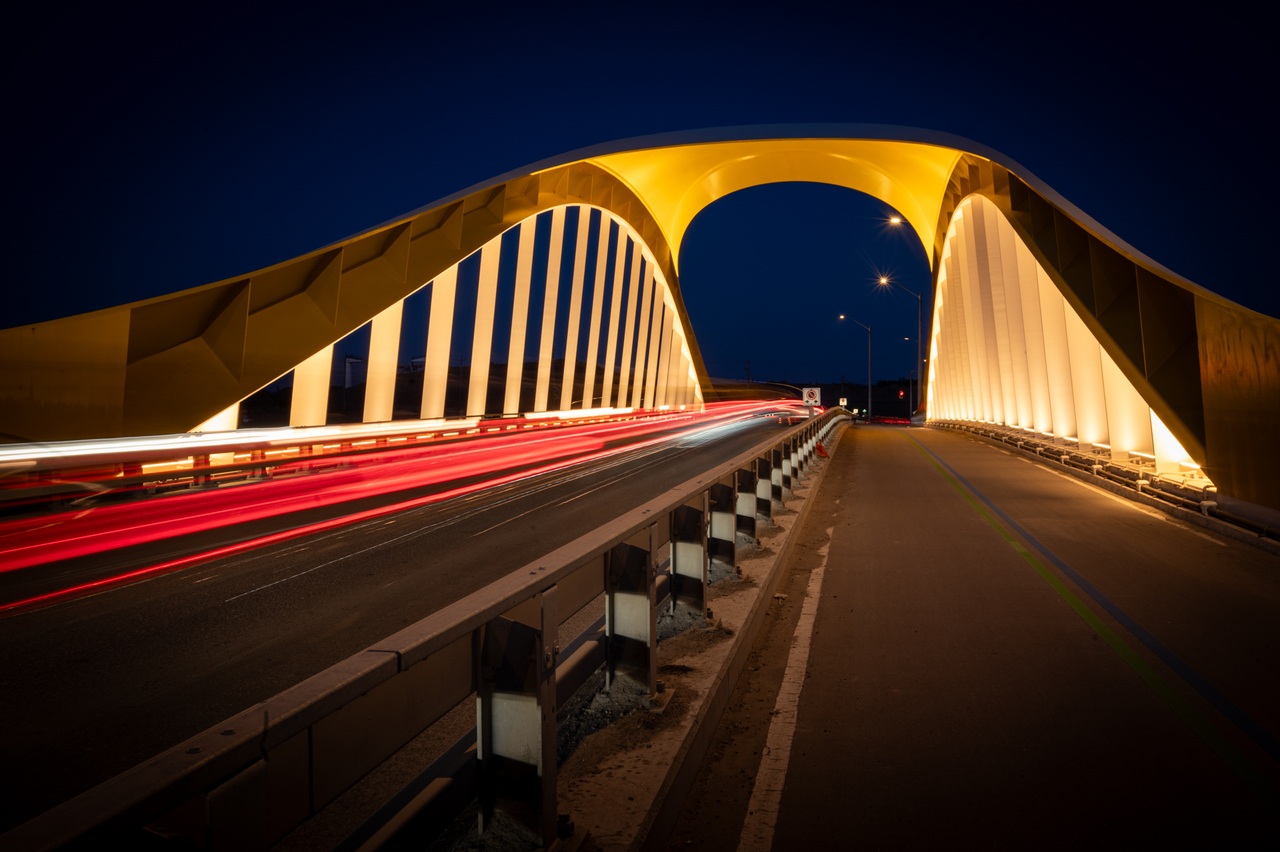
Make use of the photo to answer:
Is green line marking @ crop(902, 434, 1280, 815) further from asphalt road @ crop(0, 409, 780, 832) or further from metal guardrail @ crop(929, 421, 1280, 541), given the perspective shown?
asphalt road @ crop(0, 409, 780, 832)

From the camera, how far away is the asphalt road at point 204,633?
12.8 feet

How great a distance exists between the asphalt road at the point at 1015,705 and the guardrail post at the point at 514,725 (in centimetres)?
104

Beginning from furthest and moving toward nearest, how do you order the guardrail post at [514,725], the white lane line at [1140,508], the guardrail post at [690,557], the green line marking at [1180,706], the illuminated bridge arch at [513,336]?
the illuminated bridge arch at [513,336]
the white lane line at [1140,508]
the guardrail post at [690,557]
the green line marking at [1180,706]
the guardrail post at [514,725]

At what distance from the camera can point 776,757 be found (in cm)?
368

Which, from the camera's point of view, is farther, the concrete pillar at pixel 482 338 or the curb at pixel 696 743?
the concrete pillar at pixel 482 338

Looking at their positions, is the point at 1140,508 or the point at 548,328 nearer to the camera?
the point at 1140,508

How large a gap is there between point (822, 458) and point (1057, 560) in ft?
41.2

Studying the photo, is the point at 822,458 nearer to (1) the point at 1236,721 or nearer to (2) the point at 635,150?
(1) the point at 1236,721

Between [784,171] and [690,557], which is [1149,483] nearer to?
A: [690,557]

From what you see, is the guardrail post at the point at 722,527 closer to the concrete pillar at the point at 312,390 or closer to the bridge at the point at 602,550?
the bridge at the point at 602,550

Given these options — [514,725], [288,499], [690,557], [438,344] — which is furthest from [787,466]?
[438,344]

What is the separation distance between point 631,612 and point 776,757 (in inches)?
40.8

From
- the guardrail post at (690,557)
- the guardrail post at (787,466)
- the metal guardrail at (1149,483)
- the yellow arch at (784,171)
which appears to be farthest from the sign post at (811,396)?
the guardrail post at (690,557)

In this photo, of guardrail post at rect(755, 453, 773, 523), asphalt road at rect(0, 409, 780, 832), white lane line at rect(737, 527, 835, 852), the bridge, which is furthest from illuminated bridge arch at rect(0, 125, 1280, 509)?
white lane line at rect(737, 527, 835, 852)
